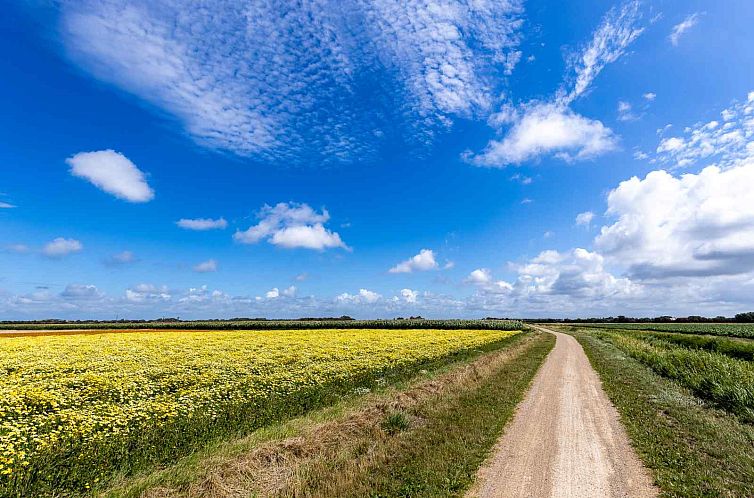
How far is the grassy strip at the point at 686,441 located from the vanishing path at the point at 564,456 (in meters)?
0.48

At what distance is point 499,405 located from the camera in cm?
1463

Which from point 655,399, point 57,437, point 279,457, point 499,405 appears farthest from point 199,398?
point 655,399

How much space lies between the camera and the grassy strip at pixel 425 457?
308 inches

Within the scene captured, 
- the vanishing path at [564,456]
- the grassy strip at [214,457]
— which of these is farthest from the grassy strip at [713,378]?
the grassy strip at [214,457]

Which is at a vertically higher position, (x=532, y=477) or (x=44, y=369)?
(x=44, y=369)

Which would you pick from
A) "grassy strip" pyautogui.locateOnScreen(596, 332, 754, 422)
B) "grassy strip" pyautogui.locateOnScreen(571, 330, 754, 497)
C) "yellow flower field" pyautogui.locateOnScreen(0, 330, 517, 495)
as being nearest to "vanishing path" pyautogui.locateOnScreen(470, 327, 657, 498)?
"grassy strip" pyautogui.locateOnScreen(571, 330, 754, 497)

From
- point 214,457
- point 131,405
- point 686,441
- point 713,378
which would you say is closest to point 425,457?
point 214,457

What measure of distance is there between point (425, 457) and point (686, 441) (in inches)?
309

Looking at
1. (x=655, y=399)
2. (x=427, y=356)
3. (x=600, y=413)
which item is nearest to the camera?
(x=600, y=413)

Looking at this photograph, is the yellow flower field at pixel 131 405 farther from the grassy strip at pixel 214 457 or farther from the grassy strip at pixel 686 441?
the grassy strip at pixel 686 441

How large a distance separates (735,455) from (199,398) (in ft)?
54.7

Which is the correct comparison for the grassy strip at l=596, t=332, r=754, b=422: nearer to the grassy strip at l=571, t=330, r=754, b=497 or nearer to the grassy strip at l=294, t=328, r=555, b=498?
the grassy strip at l=571, t=330, r=754, b=497

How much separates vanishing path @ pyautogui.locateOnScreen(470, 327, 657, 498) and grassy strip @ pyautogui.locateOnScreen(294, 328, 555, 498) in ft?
1.64

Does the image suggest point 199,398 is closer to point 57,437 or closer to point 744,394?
point 57,437
